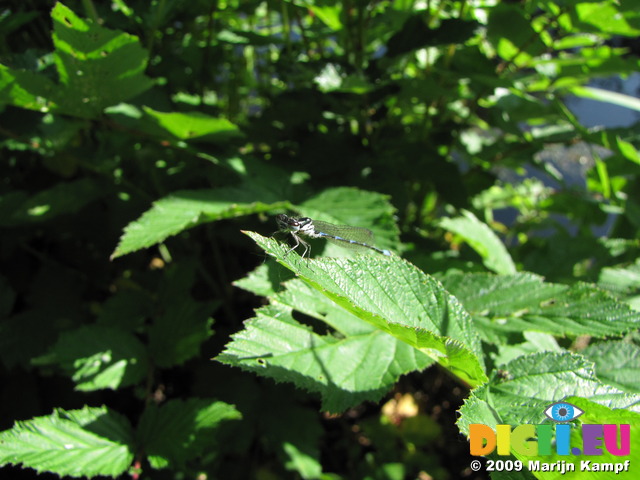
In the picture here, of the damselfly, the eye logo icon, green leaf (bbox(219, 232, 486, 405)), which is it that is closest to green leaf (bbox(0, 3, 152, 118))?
the damselfly

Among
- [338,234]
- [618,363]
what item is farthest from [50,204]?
[618,363]

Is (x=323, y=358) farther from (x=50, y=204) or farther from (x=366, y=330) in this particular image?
(x=50, y=204)

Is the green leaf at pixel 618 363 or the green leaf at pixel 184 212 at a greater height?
the green leaf at pixel 184 212

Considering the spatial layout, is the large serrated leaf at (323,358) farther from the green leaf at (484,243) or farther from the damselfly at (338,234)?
the green leaf at (484,243)

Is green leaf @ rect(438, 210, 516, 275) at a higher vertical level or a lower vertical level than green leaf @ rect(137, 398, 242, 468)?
higher

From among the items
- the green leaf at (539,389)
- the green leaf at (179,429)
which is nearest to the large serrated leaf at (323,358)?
the green leaf at (539,389)

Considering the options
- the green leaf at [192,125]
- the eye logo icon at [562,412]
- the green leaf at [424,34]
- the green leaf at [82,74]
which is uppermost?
the green leaf at [82,74]

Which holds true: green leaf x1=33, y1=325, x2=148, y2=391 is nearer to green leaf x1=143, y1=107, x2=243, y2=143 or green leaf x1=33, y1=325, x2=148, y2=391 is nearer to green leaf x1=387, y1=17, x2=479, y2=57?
green leaf x1=143, y1=107, x2=243, y2=143

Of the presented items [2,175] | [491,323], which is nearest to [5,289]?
[2,175]
